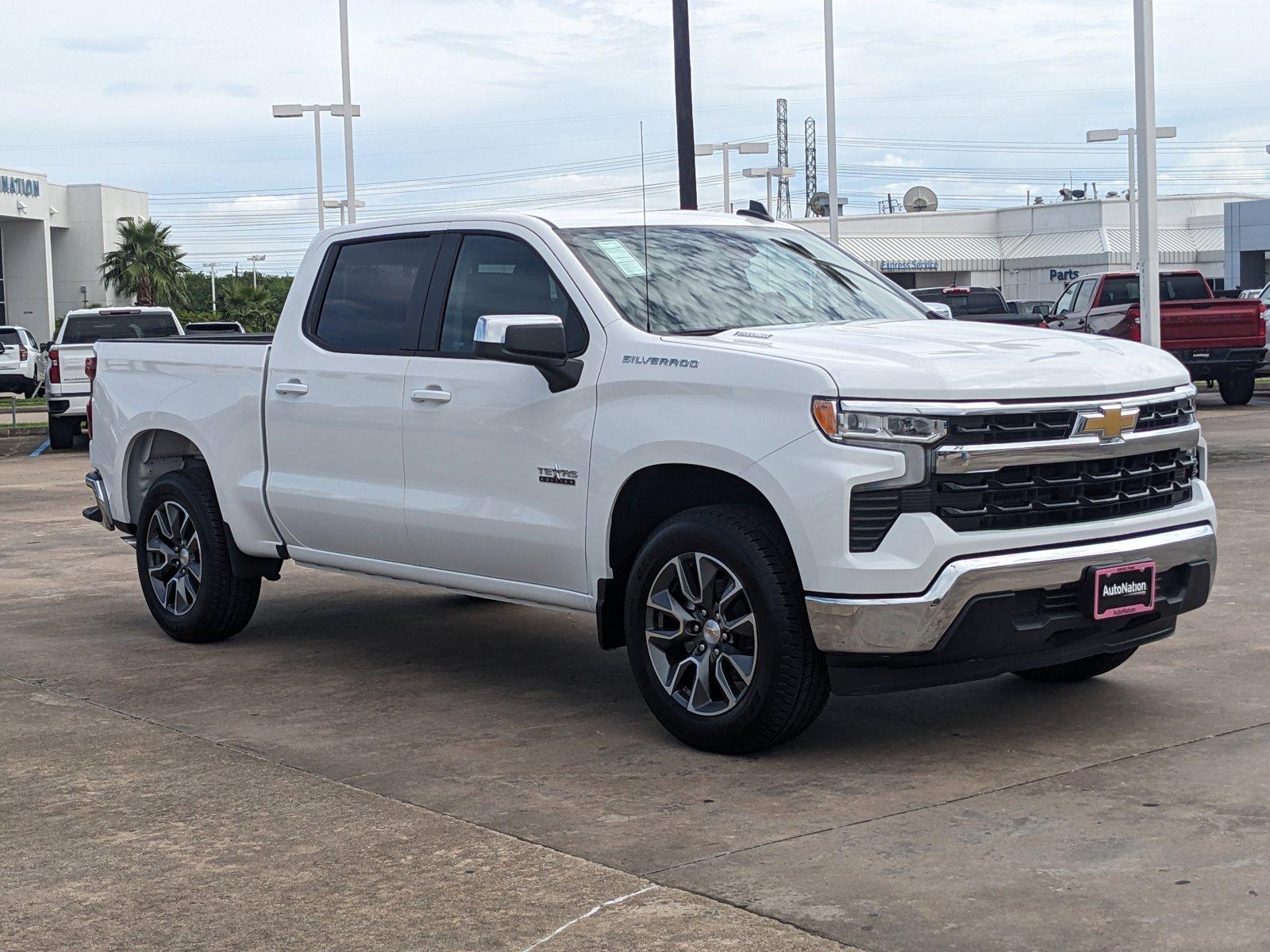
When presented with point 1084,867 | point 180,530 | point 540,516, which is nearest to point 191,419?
point 180,530

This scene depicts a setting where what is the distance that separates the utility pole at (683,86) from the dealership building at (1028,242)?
47.9 metres

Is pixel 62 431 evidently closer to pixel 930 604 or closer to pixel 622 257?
pixel 622 257

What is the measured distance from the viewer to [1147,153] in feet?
66.4

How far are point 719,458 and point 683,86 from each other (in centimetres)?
1587

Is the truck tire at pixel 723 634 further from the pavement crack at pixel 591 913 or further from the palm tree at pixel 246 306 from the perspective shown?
the palm tree at pixel 246 306

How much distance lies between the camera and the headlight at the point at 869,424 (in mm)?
5402

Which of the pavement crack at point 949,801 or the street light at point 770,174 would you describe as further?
the street light at point 770,174

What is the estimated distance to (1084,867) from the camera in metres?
4.59

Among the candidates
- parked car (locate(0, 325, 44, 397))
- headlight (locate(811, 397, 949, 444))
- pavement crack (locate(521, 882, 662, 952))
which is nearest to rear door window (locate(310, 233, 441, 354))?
headlight (locate(811, 397, 949, 444))

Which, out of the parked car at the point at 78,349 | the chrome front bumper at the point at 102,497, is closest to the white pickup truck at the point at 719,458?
the chrome front bumper at the point at 102,497

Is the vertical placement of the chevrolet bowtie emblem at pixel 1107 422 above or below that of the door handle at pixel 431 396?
below

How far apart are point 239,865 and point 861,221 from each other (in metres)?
70.3

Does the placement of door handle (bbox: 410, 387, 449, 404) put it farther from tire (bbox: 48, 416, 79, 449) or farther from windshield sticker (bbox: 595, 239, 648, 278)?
tire (bbox: 48, 416, 79, 449)

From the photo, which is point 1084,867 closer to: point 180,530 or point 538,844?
point 538,844
